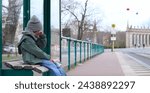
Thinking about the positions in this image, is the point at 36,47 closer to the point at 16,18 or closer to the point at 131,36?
the point at 16,18

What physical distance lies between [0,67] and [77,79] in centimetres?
148

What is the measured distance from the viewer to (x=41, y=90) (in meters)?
5.88

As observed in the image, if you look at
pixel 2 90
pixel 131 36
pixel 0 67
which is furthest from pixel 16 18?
pixel 131 36

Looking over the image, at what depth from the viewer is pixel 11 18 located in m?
7.69

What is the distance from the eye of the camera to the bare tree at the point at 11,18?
7.38 metres

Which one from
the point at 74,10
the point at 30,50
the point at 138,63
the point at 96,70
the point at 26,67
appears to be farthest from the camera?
the point at 74,10

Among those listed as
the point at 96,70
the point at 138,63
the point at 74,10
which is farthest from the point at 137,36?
the point at 96,70

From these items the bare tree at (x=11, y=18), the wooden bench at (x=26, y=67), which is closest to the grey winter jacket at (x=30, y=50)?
the wooden bench at (x=26, y=67)

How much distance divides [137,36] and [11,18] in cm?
11461

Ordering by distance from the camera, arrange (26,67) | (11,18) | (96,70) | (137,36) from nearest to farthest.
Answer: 1. (26,67)
2. (11,18)
3. (96,70)
4. (137,36)

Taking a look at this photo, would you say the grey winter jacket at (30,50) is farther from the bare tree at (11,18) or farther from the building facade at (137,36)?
the building facade at (137,36)

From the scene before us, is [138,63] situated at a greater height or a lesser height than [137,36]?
lesser

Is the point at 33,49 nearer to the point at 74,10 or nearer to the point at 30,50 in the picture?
the point at 30,50

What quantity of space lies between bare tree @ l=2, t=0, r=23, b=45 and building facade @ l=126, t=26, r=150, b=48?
345 feet
